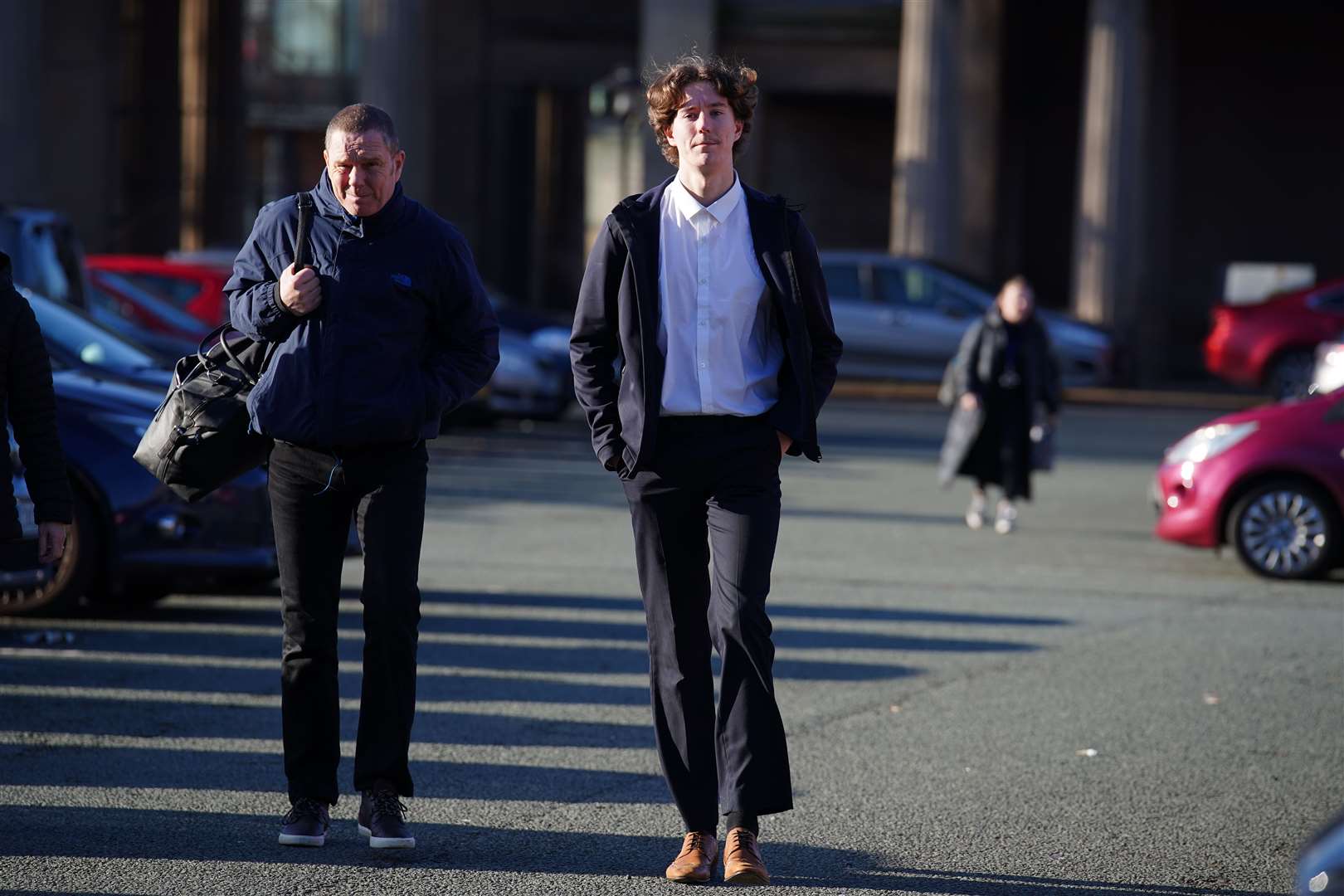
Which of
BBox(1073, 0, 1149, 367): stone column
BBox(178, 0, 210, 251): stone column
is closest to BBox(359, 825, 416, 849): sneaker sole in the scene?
BBox(1073, 0, 1149, 367): stone column

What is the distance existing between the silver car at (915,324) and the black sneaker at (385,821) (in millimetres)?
20124

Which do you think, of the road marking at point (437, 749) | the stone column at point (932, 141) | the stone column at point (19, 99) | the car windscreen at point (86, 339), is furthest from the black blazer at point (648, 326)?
the stone column at point (19, 99)

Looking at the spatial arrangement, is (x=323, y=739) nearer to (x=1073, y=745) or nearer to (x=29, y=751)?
(x=29, y=751)

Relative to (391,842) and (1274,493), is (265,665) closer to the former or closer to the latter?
(391,842)

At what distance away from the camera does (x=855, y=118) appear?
38.8 metres

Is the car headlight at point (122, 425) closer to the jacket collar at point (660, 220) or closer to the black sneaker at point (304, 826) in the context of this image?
the black sneaker at point (304, 826)

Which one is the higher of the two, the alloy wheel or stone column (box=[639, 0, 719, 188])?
stone column (box=[639, 0, 719, 188])

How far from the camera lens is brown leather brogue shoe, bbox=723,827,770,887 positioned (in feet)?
16.2

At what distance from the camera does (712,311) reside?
16.4 feet

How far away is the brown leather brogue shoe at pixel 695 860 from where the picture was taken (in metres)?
4.99

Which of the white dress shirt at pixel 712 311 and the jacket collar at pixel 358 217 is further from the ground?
the jacket collar at pixel 358 217

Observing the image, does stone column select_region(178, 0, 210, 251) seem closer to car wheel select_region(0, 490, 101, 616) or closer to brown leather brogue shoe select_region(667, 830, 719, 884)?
car wheel select_region(0, 490, 101, 616)

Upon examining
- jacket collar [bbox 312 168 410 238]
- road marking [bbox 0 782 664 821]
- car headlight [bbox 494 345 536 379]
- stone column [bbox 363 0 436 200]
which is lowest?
car headlight [bbox 494 345 536 379]

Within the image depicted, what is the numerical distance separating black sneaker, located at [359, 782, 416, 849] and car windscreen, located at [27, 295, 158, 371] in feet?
16.7
